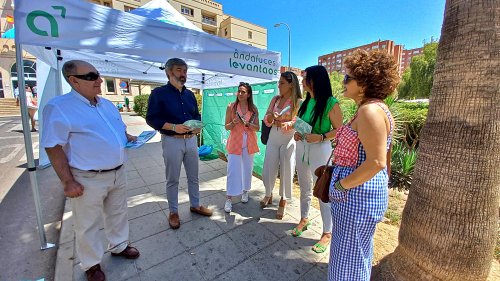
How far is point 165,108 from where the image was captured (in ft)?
8.53

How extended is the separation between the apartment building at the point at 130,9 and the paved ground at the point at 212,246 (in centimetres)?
1598

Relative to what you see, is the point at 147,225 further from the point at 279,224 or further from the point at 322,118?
the point at 322,118

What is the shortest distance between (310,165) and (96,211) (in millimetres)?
2082

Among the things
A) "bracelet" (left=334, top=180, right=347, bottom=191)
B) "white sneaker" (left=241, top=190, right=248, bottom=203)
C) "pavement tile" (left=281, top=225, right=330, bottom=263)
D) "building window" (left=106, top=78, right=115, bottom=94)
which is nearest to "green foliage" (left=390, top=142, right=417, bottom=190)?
"pavement tile" (left=281, top=225, right=330, bottom=263)

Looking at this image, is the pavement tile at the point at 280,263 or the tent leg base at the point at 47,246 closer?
the pavement tile at the point at 280,263

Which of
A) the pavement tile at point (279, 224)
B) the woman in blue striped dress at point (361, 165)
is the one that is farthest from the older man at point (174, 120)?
the woman in blue striped dress at point (361, 165)

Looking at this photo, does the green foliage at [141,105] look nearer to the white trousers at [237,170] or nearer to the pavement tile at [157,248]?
the white trousers at [237,170]

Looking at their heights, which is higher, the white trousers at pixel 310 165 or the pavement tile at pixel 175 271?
the white trousers at pixel 310 165

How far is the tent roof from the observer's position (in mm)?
1880

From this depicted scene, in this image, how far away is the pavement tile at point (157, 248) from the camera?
2.28 metres

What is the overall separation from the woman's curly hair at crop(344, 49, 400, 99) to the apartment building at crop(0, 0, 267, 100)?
58.6 ft

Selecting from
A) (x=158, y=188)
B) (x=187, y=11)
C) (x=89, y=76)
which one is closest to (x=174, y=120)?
(x=89, y=76)

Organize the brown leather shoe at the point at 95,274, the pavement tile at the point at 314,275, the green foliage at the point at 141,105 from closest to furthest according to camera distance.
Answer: the brown leather shoe at the point at 95,274 < the pavement tile at the point at 314,275 < the green foliage at the point at 141,105

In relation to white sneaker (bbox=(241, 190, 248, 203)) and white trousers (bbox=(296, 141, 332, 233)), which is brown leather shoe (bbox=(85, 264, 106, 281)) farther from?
white trousers (bbox=(296, 141, 332, 233))
